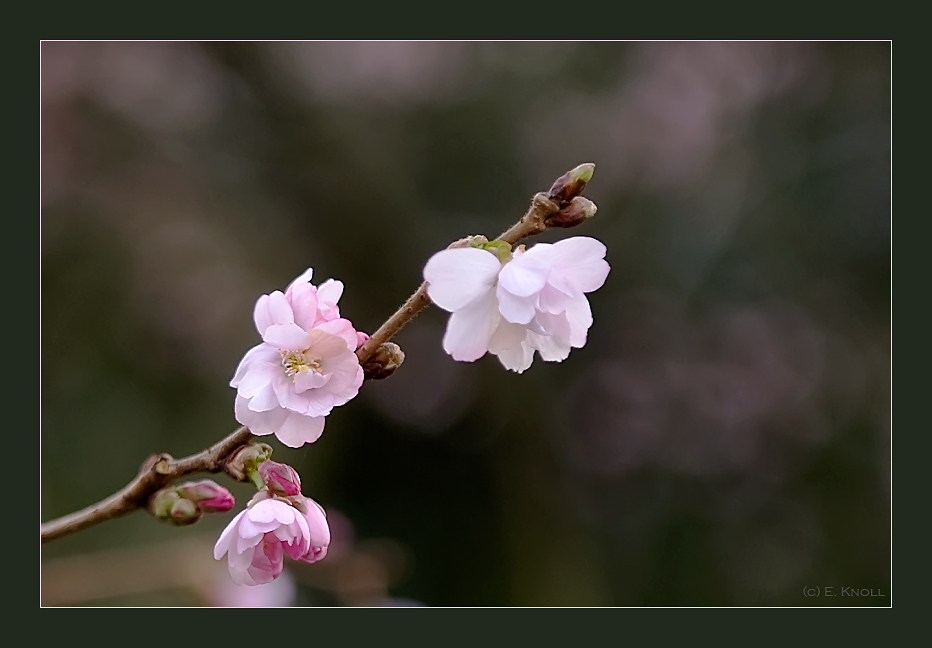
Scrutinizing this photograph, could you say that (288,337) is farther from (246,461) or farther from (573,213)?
(573,213)

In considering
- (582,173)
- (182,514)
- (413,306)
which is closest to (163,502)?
(182,514)

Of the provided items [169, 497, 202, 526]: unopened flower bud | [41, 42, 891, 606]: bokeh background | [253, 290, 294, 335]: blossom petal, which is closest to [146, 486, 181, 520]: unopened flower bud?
[169, 497, 202, 526]: unopened flower bud

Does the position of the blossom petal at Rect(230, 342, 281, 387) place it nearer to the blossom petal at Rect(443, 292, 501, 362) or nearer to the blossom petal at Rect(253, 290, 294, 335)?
the blossom petal at Rect(253, 290, 294, 335)

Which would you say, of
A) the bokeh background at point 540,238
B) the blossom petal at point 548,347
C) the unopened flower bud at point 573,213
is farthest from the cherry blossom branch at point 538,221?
the bokeh background at point 540,238

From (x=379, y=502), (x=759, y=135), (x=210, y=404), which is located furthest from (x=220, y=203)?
(x=759, y=135)

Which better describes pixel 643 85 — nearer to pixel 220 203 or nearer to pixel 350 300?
pixel 350 300

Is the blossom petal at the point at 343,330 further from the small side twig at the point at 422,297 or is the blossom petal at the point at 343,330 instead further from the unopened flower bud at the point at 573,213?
the unopened flower bud at the point at 573,213
